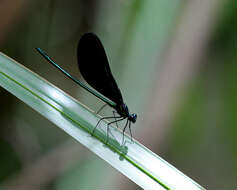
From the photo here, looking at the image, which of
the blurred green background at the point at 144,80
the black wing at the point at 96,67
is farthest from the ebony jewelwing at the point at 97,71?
the blurred green background at the point at 144,80

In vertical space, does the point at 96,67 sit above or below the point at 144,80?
above

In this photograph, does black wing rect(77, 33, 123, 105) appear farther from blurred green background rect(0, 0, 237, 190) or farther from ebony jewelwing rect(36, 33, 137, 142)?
blurred green background rect(0, 0, 237, 190)

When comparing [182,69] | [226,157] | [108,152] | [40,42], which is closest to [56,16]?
[40,42]

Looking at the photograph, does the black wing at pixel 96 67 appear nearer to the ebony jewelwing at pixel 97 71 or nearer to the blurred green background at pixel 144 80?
the ebony jewelwing at pixel 97 71

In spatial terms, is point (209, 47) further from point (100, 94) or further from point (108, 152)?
point (108, 152)

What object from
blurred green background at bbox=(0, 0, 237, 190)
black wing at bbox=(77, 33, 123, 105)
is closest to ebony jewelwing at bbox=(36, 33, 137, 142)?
black wing at bbox=(77, 33, 123, 105)

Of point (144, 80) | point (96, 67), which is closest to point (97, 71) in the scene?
point (96, 67)

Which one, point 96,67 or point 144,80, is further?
point 144,80

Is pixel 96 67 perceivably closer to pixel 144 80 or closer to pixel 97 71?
pixel 97 71
